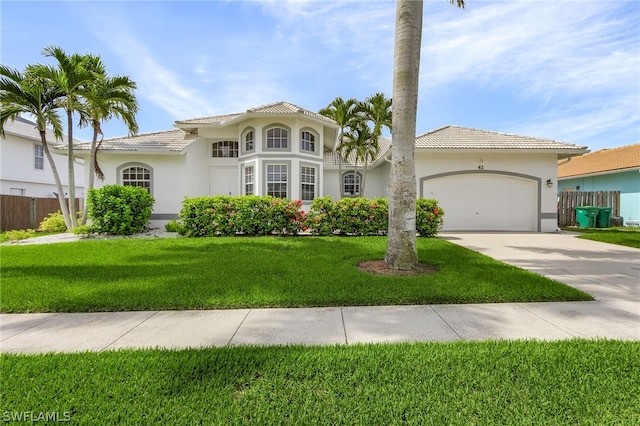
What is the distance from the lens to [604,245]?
30.6ft

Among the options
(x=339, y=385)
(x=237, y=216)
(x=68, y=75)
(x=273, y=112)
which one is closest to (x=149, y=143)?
(x=68, y=75)

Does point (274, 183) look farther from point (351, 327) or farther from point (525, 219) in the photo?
point (525, 219)

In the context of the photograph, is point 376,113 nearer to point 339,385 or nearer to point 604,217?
point 604,217

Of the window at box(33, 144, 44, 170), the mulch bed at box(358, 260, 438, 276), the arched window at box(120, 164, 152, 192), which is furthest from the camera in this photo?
the window at box(33, 144, 44, 170)

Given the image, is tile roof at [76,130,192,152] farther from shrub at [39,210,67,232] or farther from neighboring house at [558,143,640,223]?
neighboring house at [558,143,640,223]

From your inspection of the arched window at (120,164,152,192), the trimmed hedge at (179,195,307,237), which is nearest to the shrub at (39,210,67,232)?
the arched window at (120,164,152,192)

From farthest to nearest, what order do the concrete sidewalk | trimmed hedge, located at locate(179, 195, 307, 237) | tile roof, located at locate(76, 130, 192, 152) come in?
tile roof, located at locate(76, 130, 192, 152)
trimmed hedge, located at locate(179, 195, 307, 237)
the concrete sidewalk

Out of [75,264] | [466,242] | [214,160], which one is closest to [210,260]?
[75,264]

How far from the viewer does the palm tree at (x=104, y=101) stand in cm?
1071

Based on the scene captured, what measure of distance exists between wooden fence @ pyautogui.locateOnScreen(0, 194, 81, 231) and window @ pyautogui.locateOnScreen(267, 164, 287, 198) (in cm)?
1204

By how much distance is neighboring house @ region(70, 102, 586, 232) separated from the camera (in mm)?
13234

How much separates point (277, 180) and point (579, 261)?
11.0 metres

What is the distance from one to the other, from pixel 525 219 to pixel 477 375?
1422cm

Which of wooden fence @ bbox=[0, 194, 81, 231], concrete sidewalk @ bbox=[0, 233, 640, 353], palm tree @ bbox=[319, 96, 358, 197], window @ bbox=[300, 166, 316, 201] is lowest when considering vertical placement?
concrete sidewalk @ bbox=[0, 233, 640, 353]
